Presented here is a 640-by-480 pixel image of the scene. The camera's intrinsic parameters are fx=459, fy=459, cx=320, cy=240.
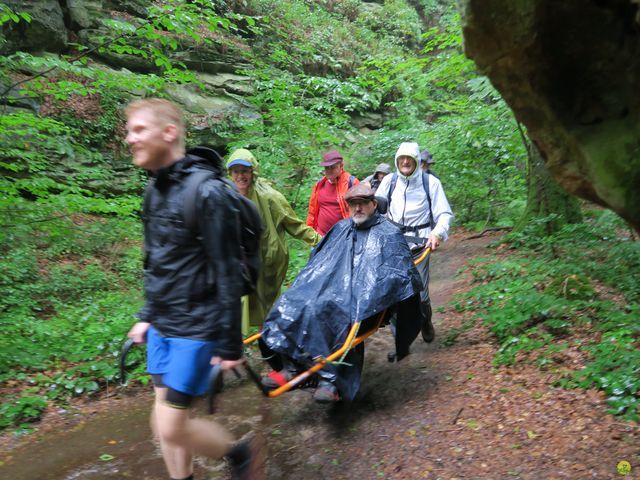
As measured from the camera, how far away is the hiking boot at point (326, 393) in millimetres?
3541

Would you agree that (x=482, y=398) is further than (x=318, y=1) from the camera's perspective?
No

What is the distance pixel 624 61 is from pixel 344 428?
10.3ft

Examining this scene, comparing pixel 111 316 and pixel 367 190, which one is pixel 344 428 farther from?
pixel 111 316

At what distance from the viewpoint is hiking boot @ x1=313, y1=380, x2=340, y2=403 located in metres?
3.54

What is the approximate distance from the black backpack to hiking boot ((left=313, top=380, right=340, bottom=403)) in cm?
132

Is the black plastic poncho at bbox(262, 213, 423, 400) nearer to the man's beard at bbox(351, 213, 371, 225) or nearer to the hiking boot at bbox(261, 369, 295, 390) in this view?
the man's beard at bbox(351, 213, 371, 225)

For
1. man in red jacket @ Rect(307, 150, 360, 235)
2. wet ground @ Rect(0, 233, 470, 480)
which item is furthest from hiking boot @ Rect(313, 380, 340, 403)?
man in red jacket @ Rect(307, 150, 360, 235)

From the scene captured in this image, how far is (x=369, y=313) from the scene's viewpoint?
12.3ft

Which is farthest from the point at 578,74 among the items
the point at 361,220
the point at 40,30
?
the point at 40,30

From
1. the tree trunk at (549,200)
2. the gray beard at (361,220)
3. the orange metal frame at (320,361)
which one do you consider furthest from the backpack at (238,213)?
the tree trunk at (549,200)

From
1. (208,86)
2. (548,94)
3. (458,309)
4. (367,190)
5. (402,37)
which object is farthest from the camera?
(402,37)

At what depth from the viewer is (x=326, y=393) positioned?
356 centimetres

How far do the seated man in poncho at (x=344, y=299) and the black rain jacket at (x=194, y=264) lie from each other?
53.5 inches

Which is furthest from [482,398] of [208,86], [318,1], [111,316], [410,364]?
[318,1]
